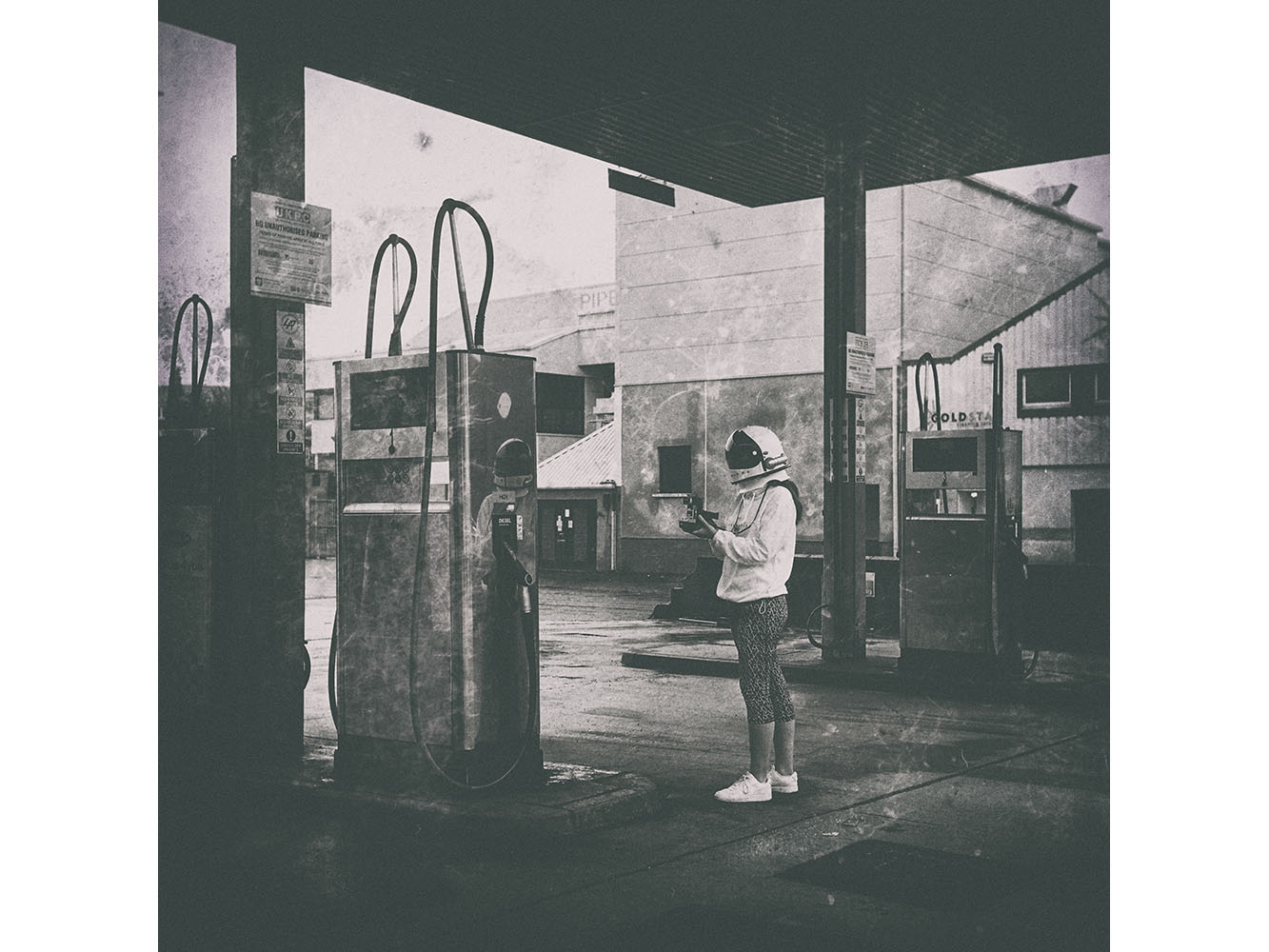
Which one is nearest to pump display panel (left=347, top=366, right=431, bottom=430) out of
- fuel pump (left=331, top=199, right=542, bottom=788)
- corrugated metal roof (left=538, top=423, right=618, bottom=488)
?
fuel pump (left=331, top=199, right=542, bottom=788)

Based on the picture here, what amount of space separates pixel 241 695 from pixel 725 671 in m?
4.61

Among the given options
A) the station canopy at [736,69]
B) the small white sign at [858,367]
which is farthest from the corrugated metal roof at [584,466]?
the station canopy at [736,69]

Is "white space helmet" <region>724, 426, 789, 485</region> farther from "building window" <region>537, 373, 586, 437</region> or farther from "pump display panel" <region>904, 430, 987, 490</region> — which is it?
"pump display panel" <region>904, 430, 987, 490</region>

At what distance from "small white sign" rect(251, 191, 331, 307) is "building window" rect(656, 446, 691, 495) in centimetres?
574

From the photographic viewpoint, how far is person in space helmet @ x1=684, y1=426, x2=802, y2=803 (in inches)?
205

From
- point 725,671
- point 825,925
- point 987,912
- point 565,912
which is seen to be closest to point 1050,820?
point 987,912

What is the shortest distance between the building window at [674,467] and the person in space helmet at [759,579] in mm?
5247

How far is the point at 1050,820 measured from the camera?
513 cm

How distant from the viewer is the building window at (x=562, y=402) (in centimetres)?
907

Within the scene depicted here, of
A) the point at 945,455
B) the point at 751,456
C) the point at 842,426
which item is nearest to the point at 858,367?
the point at 842,426

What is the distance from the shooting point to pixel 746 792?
5277 millimetres

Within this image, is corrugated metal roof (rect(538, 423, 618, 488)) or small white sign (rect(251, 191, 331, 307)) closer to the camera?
small white sign (rect(251, 191, 331, 307))

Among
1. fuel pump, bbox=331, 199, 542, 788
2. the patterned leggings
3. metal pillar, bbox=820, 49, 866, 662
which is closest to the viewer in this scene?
fuel pump, bbox=331, 199, 542, 788

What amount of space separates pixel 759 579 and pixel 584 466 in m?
15.6
